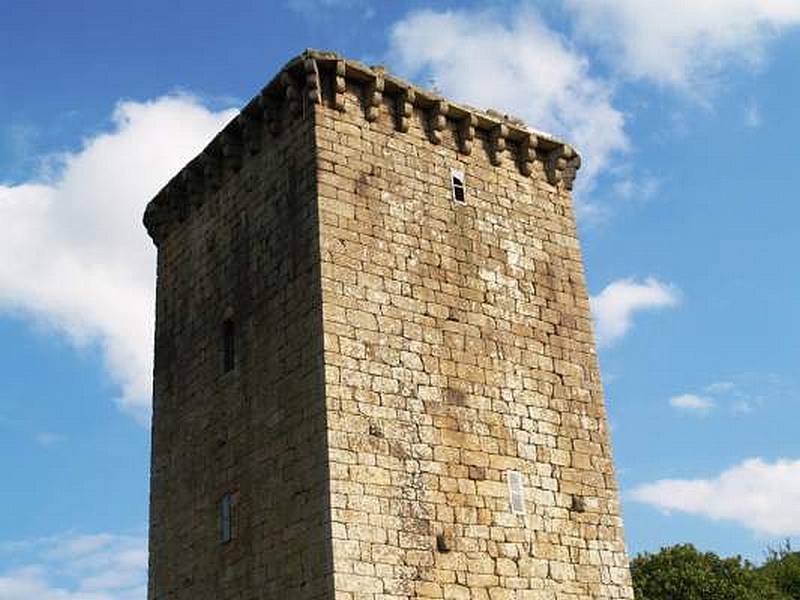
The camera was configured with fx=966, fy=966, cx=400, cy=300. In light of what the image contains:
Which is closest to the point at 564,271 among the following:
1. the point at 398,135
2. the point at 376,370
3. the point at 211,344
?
the point at 398,135

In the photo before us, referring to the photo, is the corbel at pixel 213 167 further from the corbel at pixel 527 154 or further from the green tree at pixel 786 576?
the green tree at pixel 786 576

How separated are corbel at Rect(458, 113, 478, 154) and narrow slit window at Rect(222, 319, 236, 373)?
435cm

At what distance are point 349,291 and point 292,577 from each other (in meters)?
3.53

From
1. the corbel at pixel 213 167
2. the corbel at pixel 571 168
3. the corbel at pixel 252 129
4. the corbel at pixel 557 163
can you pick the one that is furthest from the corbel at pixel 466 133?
the corbel at pixel 213 167

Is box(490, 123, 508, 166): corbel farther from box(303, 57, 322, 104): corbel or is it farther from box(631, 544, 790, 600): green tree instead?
box(631, 544, 790, 600): green tree

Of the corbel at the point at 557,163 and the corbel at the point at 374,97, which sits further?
the corbel at the point at 557,163

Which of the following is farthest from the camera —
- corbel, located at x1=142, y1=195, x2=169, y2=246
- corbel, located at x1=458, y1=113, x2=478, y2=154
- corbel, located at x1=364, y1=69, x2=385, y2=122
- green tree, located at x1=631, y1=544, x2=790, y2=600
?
green tree, located at x1=631, y1=544, x2=790, y2=600

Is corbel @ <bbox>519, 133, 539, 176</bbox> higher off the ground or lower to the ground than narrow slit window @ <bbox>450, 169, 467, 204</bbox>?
higher

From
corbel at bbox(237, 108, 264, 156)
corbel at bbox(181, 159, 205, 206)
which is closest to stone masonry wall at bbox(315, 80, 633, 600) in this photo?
corbel at bbox(237, 108, 264, 156)

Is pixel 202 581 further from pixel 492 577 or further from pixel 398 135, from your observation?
pixel 398 135

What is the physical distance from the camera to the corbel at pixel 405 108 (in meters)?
13.9

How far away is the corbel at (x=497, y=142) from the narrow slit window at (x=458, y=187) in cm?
84

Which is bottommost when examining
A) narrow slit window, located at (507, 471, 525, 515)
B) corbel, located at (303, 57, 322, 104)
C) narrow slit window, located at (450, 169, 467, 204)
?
narrow slit window, located at (507, 471, 525, 515)

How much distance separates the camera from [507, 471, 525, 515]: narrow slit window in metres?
12.5
